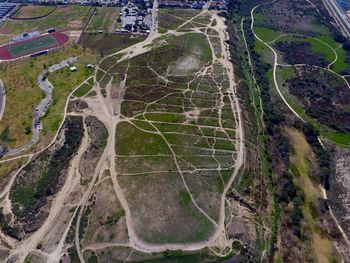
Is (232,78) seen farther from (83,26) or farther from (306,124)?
(83,26)

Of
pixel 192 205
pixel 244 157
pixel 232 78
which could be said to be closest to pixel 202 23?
pixel 232 78

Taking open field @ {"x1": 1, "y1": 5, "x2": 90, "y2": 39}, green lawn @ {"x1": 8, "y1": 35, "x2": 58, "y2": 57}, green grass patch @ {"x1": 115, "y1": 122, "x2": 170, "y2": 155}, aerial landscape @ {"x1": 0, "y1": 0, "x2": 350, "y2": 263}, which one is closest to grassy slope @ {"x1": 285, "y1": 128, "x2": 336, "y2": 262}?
aerial landscape @ {"x1": 0, "y1": 0, "x2": 350, "y2": 263}

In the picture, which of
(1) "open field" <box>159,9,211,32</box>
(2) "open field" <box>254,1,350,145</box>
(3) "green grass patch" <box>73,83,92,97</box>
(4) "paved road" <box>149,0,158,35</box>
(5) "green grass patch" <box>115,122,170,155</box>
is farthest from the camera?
(1) "open field" <box>159,9,211,32</box>

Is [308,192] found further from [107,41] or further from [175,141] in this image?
[107,41]

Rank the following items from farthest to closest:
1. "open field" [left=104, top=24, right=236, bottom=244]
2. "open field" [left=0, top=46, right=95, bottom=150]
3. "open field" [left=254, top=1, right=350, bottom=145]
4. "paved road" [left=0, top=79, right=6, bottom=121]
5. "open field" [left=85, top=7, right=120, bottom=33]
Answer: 1. "open field" [left=85, top=7, right=120, bottom=33]
2. "open field" [left=254, top=1, right=350, bottom=145]
3. "paved road" [left=0, top=79, right=6, bottom=121]
4. "open field" [left=0, top=46, right=95, bottom=150]
5. "open field" [left=104, top=24, right=236, bottom=244]

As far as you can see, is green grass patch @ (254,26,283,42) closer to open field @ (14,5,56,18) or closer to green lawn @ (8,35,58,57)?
green lawn @ (8,35,58,57)

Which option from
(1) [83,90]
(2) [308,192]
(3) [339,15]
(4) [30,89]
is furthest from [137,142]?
(3) [339,15]

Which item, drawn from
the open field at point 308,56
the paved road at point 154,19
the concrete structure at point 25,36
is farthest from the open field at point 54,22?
the open field at point 308,56

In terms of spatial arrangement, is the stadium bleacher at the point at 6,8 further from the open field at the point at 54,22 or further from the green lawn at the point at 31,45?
the green lawn at the point at 31,45
